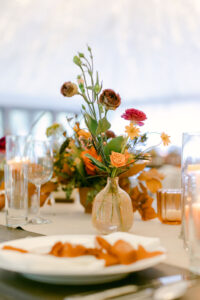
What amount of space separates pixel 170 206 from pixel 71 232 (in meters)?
0.31

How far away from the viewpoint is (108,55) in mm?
6977

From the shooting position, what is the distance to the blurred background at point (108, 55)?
395 cm

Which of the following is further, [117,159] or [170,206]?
[170,206]

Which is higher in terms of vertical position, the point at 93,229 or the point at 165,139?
the point at 165,139

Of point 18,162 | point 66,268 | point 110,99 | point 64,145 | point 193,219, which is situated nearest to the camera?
point 66,268

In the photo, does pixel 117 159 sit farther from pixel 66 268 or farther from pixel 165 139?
pixel 66 268

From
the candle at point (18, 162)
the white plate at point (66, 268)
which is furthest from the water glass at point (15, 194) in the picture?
the white plate at point (66, 268)

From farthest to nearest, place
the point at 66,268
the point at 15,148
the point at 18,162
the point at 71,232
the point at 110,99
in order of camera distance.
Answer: the point at 15,148 → the point at 18,162 → the point at 71,232 → the point at 110,99 → the point at 66,268

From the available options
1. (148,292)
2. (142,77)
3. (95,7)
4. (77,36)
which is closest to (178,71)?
(142,77)

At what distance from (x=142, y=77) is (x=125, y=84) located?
2.84 ft

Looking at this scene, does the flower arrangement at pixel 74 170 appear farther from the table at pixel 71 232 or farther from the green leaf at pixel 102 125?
the green leaf at pixel 102 125

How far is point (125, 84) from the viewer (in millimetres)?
9383

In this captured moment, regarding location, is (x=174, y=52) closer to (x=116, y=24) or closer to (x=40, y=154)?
(x=116, y=24)

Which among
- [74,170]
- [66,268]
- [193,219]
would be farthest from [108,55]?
[66,268]
